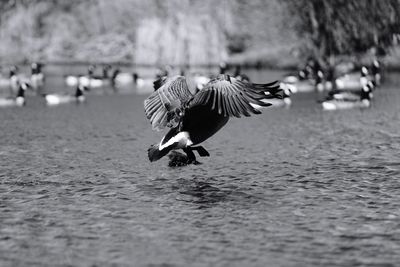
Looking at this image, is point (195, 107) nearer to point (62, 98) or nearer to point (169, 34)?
point (62, 98)

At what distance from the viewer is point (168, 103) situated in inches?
500

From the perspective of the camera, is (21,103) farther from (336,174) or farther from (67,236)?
(67,236)

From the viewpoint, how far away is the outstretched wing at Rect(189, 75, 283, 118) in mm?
10938

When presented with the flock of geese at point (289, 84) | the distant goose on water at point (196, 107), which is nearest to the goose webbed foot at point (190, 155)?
the distant goose on water at point (196, 107)

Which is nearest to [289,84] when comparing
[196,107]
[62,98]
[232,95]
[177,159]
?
[62,98]

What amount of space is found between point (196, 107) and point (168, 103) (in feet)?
2.71

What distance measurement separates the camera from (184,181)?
43.3 feet

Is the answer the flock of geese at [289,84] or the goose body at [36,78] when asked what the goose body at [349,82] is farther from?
the goose body at [36,78]

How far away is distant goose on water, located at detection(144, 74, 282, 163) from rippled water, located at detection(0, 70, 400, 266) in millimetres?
957

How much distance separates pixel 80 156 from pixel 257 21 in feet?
180

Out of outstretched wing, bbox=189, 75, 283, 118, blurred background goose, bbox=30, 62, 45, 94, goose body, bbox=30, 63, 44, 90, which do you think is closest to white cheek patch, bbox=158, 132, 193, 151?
outstretched wing, bbox=189, 75, 283, 118

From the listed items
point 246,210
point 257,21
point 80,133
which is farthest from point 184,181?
point 257,21

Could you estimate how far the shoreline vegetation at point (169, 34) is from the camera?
157 feet

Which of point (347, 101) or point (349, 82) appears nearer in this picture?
point (347, 101)
